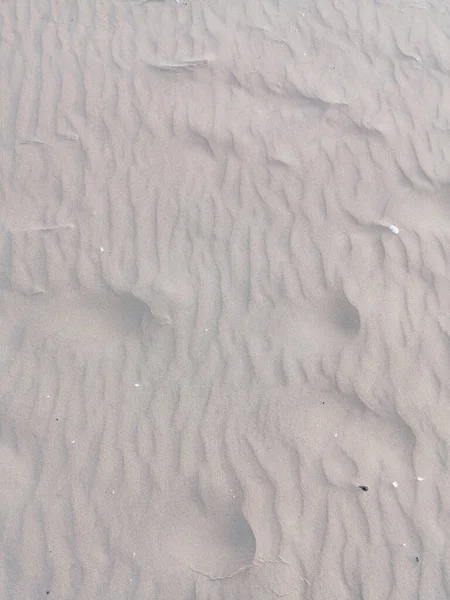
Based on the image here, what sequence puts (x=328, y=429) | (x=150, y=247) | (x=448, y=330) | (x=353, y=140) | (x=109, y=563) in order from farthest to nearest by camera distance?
(x=353, y=140)
(x=150, y=247)
(x=448, y=330)
(x=328, y=429)
(x=109, y=563)

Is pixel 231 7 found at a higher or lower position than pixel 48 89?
higher

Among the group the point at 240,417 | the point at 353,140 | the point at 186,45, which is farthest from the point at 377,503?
the point at 186,45

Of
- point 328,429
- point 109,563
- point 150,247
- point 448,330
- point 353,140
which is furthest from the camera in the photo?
point 353,140

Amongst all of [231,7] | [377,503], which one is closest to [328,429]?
[377,503]

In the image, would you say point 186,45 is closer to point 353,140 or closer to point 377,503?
point 353,140

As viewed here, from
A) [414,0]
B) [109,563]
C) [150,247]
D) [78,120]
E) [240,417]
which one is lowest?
[109,563]

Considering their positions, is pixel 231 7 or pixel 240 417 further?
pixel 231 7
